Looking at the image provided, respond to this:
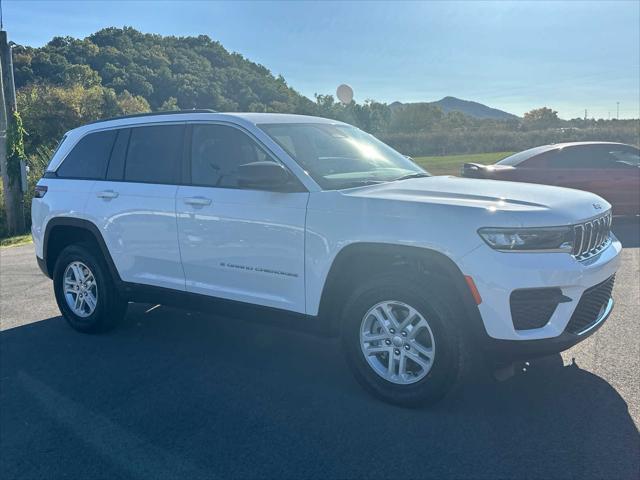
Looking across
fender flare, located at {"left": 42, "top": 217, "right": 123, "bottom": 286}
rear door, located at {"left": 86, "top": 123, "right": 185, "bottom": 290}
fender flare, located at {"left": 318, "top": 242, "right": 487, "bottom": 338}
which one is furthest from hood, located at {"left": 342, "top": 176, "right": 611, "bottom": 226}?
fender flare, located at {"left": 42, "top": 217, "right": 123, "bottom": 286}

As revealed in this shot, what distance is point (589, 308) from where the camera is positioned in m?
3.64

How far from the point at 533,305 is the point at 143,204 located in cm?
323

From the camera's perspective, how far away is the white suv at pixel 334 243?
134 inches

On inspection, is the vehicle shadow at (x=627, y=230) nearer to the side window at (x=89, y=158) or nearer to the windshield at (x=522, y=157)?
the windshield at (x=522, y=157)

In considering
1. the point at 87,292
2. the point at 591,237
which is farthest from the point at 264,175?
the point at 87,292

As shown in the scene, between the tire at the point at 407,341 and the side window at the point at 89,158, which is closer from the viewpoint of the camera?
the tire at the point at 407,341

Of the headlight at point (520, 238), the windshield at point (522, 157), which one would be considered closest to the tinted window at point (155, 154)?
the headlight at point (520, 238)

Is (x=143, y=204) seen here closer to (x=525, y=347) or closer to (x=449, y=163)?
(x=525, y=347)

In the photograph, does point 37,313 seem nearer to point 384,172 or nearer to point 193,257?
point 193,257

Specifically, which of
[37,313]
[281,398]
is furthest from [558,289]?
[37,313]

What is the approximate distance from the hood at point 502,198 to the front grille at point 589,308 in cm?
46

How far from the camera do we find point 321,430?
358 centimetres

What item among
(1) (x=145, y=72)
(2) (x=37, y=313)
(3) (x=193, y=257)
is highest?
(1) (x=145, y=72)

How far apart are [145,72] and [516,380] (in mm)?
48820
